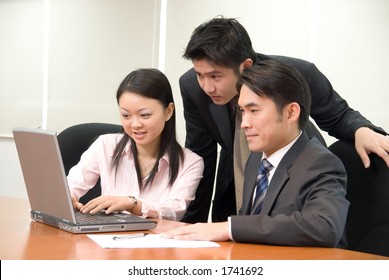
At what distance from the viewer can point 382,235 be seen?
160cm

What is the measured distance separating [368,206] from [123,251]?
82 cm

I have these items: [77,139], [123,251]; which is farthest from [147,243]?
[77,139]

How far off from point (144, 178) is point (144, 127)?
192 mm

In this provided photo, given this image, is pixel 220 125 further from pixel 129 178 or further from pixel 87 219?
pixel 87 219

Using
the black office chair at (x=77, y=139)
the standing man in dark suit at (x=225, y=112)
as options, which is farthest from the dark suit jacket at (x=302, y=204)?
the black office chair at (x=77, y=139)

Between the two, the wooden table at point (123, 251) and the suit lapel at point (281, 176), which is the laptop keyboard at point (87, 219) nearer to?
the wooden table at point (123, 251)

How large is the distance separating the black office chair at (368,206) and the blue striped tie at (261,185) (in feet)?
1.01

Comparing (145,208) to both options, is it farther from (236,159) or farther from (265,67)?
(265,67)

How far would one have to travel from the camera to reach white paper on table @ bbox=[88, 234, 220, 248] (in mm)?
1260

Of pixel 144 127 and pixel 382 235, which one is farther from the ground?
pixel 144 127

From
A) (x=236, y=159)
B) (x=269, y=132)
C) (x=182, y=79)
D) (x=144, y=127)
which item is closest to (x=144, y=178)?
(x=144, y=127)

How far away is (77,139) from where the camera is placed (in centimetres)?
241

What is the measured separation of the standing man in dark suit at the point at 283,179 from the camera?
1.31 meters

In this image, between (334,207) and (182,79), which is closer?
(334,207)
